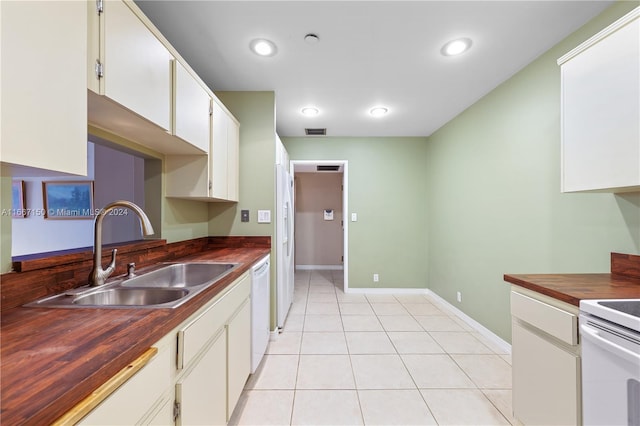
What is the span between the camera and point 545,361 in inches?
47.4

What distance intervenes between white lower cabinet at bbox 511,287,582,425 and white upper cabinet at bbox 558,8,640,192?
26.3 inches

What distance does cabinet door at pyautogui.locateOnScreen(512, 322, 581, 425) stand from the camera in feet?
3.56

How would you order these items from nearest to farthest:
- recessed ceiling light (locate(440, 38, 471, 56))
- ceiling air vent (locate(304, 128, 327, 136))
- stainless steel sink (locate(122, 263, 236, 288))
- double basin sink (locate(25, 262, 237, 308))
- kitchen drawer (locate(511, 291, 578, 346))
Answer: double basin sink (locate(25, 262, 237, 308))
kitchen drawer (locate(511, 291, 578, 346))
stainless steel sink (locate(122, 263, 236, 288))
recessed ceiling light (locate(440, 38, 471, 56))
ceiling air vent (locate(304, 128, 327, 136))

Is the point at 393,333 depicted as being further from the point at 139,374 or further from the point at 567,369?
the point at 139,374

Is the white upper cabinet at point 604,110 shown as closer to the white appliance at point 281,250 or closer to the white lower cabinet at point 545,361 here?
the white lower cabinet at point 545,361

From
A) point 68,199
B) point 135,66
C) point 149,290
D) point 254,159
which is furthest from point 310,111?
point 149,290

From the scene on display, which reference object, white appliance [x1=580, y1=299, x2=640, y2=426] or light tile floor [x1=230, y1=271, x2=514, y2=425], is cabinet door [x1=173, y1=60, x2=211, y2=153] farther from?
white appliance [x1=580, y1=299, x2=640, y2=426]

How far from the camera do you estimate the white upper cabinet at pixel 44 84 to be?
668mm

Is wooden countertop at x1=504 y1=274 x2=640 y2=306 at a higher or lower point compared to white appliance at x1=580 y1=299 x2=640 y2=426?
higher

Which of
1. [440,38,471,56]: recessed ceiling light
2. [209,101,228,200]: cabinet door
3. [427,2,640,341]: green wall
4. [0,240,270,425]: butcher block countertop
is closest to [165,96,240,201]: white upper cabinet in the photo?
[209,101,228,200]: cabinet door

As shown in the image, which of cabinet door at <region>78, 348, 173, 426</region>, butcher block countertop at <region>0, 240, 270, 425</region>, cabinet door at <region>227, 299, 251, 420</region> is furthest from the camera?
cabinet door at <region>227, 299, 251, 420</region>

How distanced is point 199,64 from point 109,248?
1.60m

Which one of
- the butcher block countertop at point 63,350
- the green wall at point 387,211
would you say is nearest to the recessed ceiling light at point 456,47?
the green wall at point 387,211

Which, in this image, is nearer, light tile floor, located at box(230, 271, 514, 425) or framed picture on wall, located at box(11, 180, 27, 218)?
framed picture on wall, located at box(11, 180, 27, 218)
